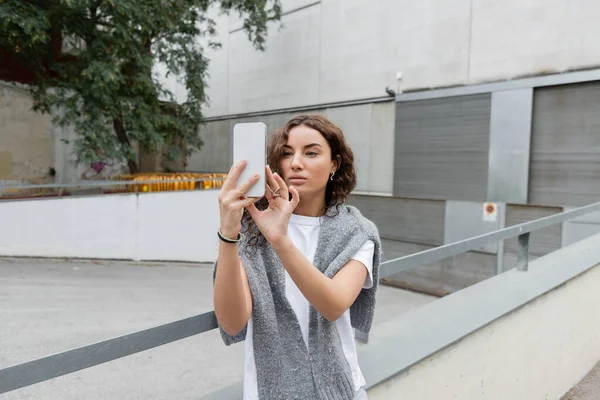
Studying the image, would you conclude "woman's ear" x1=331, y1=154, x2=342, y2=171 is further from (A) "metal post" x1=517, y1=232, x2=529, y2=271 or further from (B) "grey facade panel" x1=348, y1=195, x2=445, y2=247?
(B) "grey facade panel" x1=348, y1=195, x2=445, y2=247

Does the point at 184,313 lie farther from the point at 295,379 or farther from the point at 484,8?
the point at 484,8

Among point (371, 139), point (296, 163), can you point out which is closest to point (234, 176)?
point (296, 163)

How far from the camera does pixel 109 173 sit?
1519 cm

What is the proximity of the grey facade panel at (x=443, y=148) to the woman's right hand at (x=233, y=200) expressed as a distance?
1123 cm

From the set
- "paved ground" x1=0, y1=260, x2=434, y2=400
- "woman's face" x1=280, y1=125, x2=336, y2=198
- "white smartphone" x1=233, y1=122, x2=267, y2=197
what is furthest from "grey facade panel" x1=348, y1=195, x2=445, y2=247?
"white smartphone" x1=233, y1=122, x2=267, y2=197

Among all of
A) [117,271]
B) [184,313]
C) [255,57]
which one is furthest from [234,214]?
[255,57]

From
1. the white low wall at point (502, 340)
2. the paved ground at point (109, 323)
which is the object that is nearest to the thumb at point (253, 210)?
the white low wall at point (502, 340)

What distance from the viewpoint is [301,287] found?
102 centimetres

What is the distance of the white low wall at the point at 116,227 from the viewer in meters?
8.41

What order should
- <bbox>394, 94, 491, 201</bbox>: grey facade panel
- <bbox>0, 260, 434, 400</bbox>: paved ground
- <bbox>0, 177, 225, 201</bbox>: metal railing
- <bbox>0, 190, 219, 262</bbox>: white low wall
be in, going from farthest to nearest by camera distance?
1. <bbox>394, 94, 491, 201</bbox>: grey facade panel
2. <bbox>0, 177, 225, 201</bbox>: metal railing
3. <bbox>0, 190, 219, 262</bbox>: white low wall
4. <bbox>0, 260, 434, 400</bbox>: paved ground

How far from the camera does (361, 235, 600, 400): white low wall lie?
1.80 meters

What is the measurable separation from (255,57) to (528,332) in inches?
620

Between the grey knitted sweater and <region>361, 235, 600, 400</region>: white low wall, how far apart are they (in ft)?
1.52

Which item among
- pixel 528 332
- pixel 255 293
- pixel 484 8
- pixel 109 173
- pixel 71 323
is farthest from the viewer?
pixel 109 173
